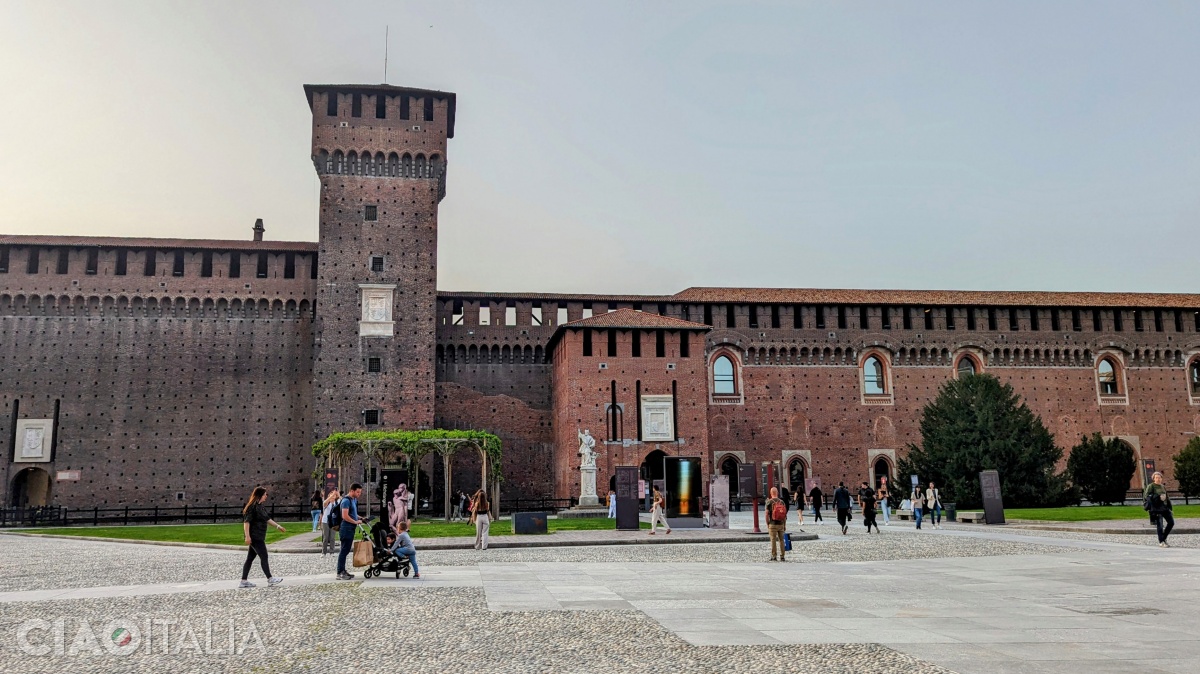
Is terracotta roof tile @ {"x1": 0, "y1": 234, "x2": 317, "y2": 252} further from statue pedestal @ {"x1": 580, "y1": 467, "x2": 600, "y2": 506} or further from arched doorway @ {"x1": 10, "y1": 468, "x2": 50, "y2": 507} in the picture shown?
statue pedestal @ {"x1": 580, "y1": 467, "x2": 600, "y2": 506}

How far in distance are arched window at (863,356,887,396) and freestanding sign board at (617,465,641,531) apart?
844 inches

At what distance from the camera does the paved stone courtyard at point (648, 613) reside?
582cm

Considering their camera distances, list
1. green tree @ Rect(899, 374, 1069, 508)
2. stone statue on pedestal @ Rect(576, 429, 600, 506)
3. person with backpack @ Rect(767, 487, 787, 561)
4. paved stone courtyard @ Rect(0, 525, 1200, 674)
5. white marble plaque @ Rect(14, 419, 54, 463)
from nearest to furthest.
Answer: paved stone courtyard @ Rect(0, 525, 1200, 674) < person with backpack @ Rect(767, 487, 787, 561) < green tree @ Rect(899, 374, 1069, 508) < stone statue on pedestal @ Rect(576, 429, 600, 506) < white marble plaque @ Rect(14, 419, 54, 463)

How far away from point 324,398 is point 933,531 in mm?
22186

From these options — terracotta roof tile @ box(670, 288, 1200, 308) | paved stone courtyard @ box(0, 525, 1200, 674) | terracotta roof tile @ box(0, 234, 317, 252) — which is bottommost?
paved stone courtyard @ box(0, 525, 1200, 674)

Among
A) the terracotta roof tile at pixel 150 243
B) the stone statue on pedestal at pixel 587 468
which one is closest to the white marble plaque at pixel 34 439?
the terracotta roof tile at pixel 150 243

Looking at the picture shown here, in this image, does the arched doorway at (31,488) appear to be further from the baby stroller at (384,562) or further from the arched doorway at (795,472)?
the arched doorway at (795,472)

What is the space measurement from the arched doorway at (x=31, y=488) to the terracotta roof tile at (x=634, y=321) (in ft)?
70.3

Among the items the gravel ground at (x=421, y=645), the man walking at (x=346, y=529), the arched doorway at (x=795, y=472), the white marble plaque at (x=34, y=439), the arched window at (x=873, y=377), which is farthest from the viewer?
the arched window at (x=873, y=377)

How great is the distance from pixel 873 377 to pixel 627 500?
2279 centimetres

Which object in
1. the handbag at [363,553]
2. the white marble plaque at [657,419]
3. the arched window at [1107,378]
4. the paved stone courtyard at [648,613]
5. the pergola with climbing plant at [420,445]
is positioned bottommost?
the paved stone courtyard at [648,613]

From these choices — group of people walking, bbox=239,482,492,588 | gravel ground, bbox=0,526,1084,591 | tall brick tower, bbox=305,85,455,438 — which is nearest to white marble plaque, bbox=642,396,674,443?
tall brick tower, bbox=305,85,455,438

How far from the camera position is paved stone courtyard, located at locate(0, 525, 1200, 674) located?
582cm

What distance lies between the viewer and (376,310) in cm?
3344
